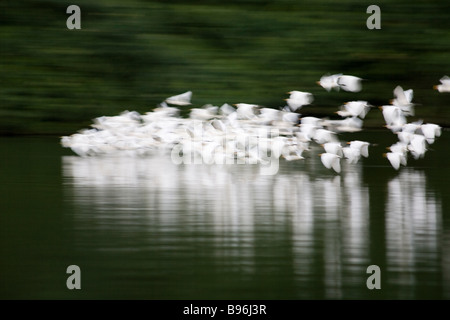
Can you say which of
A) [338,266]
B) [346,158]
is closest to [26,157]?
[346,158]

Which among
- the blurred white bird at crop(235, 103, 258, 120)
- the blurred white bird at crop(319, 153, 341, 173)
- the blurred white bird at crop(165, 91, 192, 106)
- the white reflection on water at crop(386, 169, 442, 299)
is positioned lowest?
the white reflection on water at crop(386, 169, 442, 299)

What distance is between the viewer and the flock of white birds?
5.78m

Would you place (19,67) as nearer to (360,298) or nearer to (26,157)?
(26,157)

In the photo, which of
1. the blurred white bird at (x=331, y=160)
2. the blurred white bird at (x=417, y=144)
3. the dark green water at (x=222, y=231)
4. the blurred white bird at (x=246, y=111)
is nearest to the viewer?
the dark green water at (x=222, y=231)

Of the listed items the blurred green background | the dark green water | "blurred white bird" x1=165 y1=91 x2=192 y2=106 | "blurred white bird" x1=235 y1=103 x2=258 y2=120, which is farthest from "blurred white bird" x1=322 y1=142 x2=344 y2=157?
the blurred green background

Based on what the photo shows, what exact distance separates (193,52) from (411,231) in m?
4.73

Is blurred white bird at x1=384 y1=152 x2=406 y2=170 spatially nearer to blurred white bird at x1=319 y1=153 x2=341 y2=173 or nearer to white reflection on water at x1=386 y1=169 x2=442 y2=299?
blurred white bird at x1=319 y1=153 x2=341 y2=173

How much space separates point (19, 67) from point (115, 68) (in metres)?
0.76

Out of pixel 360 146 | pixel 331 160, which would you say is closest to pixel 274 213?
pixel 331 160

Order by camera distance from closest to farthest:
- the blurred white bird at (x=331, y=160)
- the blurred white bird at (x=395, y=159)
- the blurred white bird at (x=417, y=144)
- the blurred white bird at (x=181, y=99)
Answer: the blurred white bird at (x=331, y=160)
the blurred white bird at (x=395, y=159)
the blurred white bird at (x=417, y=144)
the blurred white bird at (x=181, y=99)

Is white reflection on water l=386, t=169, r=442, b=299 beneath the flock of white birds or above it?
beneath

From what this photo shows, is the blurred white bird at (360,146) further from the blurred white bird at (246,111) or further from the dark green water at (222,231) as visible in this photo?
the blurred white bird at (246,111)

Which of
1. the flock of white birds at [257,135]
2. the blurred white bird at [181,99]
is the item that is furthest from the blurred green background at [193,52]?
the flock of white birds at [257,135]

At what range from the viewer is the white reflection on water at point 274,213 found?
124 inches
